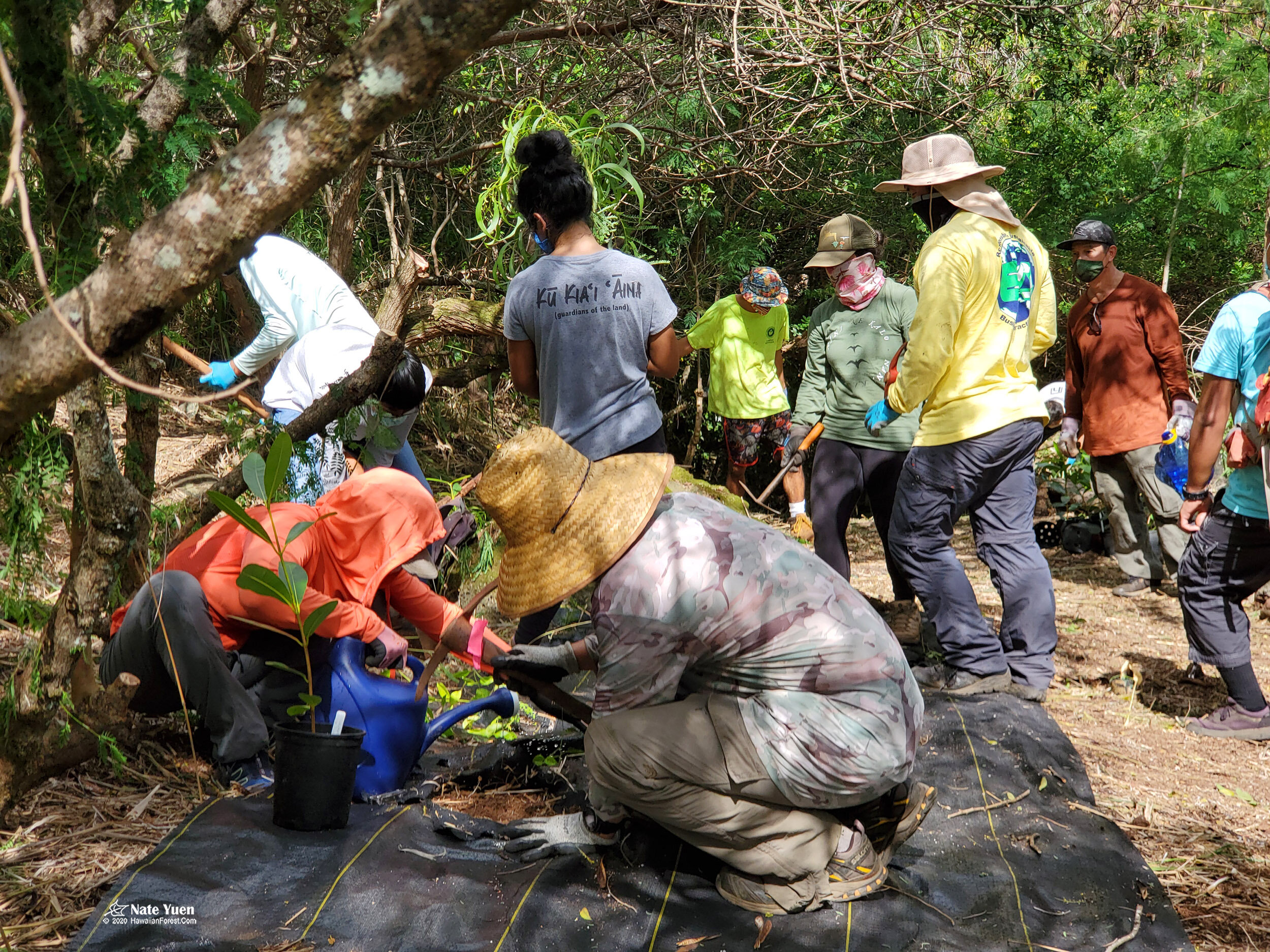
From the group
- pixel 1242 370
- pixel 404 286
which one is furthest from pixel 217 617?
pixel 1242 370

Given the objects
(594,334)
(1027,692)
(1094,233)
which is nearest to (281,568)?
(594,334)

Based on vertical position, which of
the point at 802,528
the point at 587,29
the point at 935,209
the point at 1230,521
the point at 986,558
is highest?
the point at 587,29

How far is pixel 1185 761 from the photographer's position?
11.2ft

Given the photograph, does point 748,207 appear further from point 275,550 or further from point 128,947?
point 128,947

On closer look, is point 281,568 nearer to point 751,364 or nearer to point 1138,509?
point 751,364

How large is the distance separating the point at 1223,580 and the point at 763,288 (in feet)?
11.3

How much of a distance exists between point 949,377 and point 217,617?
2403 mm

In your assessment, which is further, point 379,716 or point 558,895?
point 379,716

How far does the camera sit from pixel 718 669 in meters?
2.28

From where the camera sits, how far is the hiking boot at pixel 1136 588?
19.2 feet

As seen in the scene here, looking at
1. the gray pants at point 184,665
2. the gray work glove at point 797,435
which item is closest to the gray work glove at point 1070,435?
the gray work glove at point 797,435

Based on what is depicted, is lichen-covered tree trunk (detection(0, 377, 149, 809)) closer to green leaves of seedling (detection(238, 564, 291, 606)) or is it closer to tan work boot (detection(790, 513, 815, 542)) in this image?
green leaves of seedling (detection(238, 564, 291, 606))

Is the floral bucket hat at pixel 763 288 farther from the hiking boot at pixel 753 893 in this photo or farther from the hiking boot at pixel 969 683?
the hiking boot at pixel 753 893

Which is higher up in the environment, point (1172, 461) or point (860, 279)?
point (860, 279)
